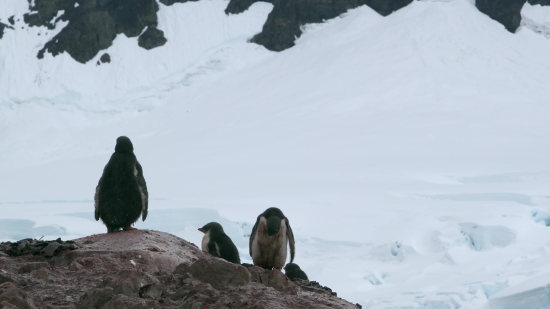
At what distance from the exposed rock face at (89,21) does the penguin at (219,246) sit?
25.0 meters

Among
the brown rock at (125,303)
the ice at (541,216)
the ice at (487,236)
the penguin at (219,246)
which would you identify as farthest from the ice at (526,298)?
the brown rock at (125,303)

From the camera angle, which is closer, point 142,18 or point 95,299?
point 95,299

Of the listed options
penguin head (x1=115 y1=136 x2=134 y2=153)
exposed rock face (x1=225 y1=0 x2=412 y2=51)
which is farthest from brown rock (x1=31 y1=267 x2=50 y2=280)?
exposed rock face (x1=225 y1=0 x2=412 y2=51)

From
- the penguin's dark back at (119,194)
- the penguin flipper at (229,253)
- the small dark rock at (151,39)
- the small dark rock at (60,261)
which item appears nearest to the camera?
the small dark rock at (60,261)

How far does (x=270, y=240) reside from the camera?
5441 millimetres

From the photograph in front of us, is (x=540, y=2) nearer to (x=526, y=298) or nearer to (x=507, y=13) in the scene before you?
(x=507, y=13)

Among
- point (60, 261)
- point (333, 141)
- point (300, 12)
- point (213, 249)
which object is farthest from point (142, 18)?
point (60, 261)

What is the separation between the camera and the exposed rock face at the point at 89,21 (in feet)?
97.9

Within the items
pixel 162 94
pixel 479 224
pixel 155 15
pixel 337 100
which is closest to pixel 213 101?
pixel 162 94

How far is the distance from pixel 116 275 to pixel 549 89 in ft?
79.7

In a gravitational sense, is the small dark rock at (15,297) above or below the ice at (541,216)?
above

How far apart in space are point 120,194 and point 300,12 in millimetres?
27338

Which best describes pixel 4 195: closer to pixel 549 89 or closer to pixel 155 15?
pixel 155 15

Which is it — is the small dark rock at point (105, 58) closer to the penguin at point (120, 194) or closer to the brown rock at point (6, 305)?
the penguin at point (120, 194)
